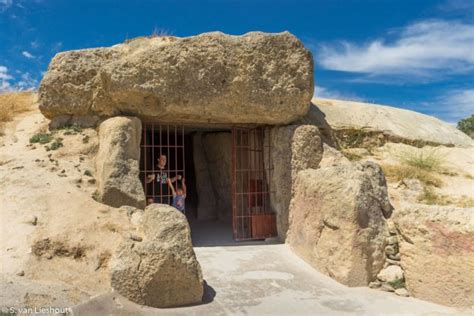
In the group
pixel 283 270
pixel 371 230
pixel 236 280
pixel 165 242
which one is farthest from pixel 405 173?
pixel 165 242

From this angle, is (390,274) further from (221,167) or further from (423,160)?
(221,167)

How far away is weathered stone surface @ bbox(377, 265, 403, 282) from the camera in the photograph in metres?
6.47

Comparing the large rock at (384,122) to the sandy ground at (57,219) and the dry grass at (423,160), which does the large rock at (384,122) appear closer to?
the dry grass at (423,160)

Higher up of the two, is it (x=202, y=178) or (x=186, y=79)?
(x=186, y=79)

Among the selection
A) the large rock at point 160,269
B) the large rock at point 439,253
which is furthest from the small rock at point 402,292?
the large rock at point 160,269

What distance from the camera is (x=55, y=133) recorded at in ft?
26.9

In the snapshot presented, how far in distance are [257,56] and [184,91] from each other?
159 cm

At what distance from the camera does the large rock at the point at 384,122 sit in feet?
34.3

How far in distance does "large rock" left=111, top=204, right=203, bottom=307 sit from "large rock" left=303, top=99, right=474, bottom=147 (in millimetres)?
5107

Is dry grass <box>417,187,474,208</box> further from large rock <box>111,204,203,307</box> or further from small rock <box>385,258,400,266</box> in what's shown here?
large rock <box>111,204,203,307</box>

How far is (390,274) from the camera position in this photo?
6.54 m

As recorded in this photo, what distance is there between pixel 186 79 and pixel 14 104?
5.98 metres

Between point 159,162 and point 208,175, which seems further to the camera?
point 208,175

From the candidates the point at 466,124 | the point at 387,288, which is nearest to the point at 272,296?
the point at 387,288
